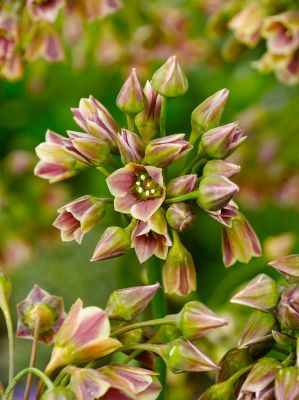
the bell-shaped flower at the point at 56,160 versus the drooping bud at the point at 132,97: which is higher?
the drooping bud at the point at 132,97

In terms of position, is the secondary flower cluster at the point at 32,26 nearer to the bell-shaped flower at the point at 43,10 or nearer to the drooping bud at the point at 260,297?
the bell-shaped flower at the point at 43,10

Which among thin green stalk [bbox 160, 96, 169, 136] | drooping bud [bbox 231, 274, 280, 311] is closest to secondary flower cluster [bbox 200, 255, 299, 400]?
drooping bud [bbox 231, 274, 280, 311]

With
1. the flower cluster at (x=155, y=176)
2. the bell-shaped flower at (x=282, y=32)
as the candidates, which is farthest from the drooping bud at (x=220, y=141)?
the bell-shaped flower at (x=282, y=32)

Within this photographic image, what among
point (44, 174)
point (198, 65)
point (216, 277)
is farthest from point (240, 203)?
point (44, 174)

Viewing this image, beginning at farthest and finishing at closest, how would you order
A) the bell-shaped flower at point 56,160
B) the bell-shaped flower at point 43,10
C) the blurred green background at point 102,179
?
the blurred green background at point 102,179, the bell-shaped flower at point 43,10, the bell-shaped flower at point 56,160

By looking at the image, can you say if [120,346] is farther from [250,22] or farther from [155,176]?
[250,22]

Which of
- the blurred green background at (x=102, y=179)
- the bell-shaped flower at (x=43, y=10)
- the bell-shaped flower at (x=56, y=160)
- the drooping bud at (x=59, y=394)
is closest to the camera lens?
the drooping bud at (x=59, y=394)
